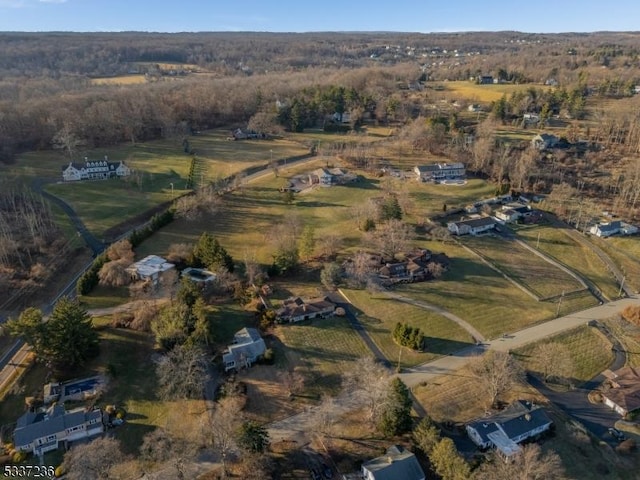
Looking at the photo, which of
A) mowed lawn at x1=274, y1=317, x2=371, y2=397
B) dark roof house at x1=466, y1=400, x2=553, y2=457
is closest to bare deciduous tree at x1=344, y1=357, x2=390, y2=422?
mowed lawn at x1=274, y1=317, x2=371, y2=397

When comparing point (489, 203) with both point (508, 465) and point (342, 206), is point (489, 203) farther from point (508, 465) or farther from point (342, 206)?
point (508, 465)

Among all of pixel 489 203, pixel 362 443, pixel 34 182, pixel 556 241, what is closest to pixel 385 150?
pixel 489 203

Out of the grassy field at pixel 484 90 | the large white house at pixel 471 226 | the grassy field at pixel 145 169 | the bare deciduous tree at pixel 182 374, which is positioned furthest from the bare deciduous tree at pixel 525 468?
the grassy field at pixel 484 90

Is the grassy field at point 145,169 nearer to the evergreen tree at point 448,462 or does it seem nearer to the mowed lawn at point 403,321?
the mowed lawn at point 403,321

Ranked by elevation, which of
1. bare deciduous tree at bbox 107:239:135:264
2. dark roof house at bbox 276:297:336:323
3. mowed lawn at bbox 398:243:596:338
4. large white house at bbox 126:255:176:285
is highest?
bare deciduous tree at bbox 107:239:135:264

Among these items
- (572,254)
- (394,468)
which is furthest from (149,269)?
(572,254)

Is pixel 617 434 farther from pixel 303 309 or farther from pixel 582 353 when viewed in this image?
pixel 303 309

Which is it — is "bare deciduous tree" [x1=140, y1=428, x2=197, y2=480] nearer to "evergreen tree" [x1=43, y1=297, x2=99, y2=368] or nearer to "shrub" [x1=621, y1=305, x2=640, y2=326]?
"evergreen tree" [x1=43, y1=297, x2=99, y2=368]
